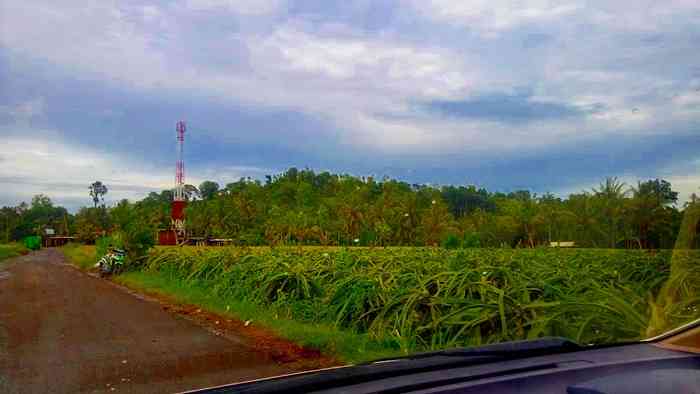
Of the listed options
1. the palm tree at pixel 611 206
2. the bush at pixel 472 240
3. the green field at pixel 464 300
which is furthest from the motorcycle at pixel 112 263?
the palm tree at pixel 611 206

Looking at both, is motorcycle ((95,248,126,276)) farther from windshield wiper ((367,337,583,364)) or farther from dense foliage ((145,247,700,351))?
windshield wiper ((367,337,583,364))

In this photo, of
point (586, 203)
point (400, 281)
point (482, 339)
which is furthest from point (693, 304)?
point (400, 281)

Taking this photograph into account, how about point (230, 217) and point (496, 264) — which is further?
point (230, 217)

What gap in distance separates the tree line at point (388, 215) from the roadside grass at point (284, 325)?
254 centimetres

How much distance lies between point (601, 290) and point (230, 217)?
2594 centimetres

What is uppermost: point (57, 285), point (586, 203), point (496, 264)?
point (586, 203)

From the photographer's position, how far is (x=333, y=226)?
31.3 metres

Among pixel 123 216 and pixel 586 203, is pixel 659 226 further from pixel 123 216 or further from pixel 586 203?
pixel 123 216

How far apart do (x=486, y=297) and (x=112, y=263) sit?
1657 centimetres

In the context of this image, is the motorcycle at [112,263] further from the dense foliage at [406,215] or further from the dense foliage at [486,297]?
the dense foliage at [486,297]

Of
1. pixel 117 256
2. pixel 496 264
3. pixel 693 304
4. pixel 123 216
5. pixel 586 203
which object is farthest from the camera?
pixel 123 216

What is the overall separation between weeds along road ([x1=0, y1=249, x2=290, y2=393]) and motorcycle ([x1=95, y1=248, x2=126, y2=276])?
9227mm

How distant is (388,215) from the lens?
33094 millimetres

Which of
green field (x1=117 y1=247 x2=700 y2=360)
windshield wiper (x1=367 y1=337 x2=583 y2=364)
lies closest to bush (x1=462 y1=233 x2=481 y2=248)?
green field (x1=117 y1=247 x2=700 y2=360)
